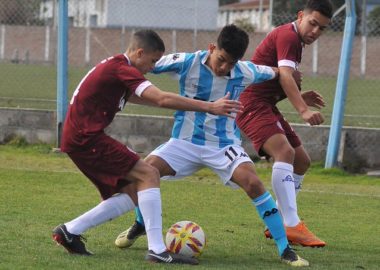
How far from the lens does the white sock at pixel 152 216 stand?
6504mm

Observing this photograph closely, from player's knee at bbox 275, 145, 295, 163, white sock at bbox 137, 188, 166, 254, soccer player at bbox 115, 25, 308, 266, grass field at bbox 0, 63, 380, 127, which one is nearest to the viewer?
white sock at bbox 137, 188, 166, 254

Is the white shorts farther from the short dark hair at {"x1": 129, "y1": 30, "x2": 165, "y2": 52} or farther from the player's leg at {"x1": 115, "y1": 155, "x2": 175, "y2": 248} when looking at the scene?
the short dark hair at {"x1": 129, "y1": 30, "x2": 165, "y2": 52}

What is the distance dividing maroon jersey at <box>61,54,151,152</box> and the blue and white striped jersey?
1.83 ft

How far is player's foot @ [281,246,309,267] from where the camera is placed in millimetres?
6652

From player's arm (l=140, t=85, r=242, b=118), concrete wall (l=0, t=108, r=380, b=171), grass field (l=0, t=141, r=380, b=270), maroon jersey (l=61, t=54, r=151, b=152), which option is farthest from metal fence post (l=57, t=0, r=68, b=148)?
player's arm (l=140, t=85, r=242, b=118)

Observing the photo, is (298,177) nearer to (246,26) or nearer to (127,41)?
(127,41)

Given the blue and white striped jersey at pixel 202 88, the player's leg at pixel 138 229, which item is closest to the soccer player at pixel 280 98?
the blue and white striped jersey at pixel 202 88

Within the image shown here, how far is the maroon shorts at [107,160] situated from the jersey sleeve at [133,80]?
1.38ft

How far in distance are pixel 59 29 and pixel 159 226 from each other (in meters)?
7.27

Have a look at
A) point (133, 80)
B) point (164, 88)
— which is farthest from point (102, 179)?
point (164, 88)

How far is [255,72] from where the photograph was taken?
7.29 meters

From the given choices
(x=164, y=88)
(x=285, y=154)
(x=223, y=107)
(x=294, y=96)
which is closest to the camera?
(x=223, y=107)

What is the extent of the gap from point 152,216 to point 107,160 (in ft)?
1.61

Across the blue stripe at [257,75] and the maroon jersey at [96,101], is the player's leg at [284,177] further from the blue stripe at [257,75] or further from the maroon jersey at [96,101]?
the maroon jersey at [96,101]
